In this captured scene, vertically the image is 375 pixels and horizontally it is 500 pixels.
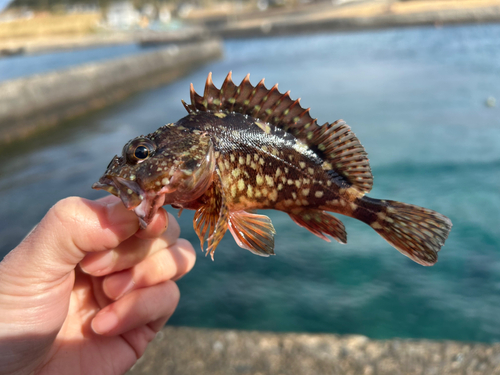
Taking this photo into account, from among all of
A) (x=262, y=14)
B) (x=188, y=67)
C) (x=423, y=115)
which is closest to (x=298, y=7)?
(x=262, y=14)

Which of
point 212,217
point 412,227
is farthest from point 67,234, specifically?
point 412,227

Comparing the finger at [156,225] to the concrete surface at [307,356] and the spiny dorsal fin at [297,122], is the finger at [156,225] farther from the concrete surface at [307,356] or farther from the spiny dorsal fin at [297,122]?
the concrete surface at [307,356]

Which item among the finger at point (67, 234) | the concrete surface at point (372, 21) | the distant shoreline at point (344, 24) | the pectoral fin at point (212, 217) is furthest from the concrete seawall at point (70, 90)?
the concrete surface at point (372, 21)

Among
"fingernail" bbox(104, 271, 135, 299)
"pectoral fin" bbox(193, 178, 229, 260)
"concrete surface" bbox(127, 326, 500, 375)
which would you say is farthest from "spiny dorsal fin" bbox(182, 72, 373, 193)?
"concrete surface" bbox(127, 326, 500, 375)

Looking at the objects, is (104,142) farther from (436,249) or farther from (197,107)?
(436,249)

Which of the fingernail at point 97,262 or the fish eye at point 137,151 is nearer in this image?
the fish eye at point 137,151

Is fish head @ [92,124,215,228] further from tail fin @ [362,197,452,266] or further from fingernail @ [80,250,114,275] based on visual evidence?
tail fin @ [362,197,452,266]

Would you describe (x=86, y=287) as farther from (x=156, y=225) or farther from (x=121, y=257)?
(x=156, y=225)
